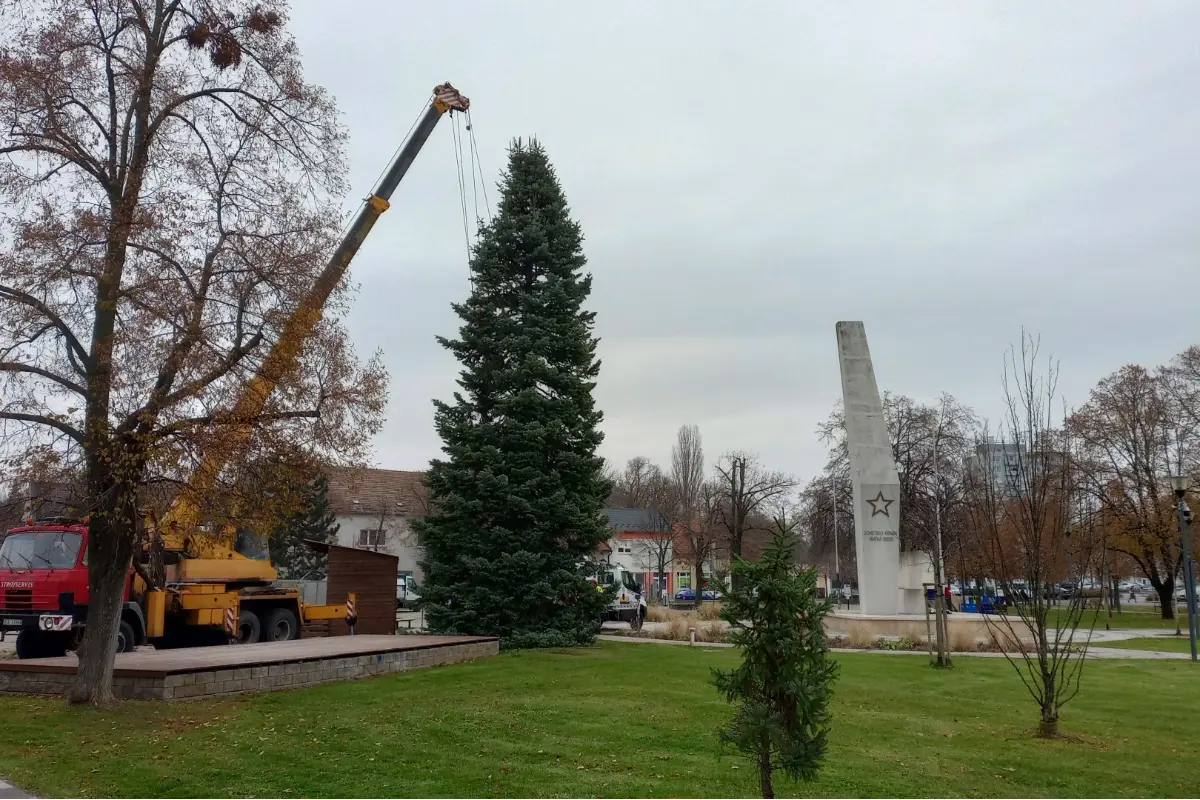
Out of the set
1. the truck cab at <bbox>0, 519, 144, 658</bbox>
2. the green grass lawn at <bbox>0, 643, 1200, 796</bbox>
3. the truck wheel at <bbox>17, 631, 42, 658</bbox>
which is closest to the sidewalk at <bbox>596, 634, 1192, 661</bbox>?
the green grass lawn at <bbox>0, 643, 1200, 796</bbox>

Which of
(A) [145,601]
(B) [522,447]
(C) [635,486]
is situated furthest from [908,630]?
(C) [635,486]

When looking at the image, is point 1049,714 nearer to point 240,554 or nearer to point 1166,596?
point 240,554

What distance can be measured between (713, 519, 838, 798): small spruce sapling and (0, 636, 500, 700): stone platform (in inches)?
380

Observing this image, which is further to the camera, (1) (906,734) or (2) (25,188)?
(2) (25,188)

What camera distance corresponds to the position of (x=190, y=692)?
13.1 metres

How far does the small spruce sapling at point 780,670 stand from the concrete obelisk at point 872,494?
25204 millimetres

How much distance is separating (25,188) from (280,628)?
1330 cm

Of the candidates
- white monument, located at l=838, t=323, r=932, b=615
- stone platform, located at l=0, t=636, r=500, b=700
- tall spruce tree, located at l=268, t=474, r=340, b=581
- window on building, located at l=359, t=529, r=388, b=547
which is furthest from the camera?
window on building, located at l=359, t=529, r=388, b=547

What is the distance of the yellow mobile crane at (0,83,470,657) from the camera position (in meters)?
12.8

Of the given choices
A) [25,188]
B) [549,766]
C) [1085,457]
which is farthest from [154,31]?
[1085,457]

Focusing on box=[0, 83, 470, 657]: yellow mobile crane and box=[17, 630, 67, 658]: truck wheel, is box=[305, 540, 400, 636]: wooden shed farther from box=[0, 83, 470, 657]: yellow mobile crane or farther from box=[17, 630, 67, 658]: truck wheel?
box=[17, 630, 67, 658]: truck wheel

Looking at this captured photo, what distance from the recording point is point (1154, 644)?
28.2 m

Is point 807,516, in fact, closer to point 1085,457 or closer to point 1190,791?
point 1085,457

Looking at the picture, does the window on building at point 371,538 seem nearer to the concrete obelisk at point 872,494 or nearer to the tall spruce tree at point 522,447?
the concrete obelisk at point 872,494
